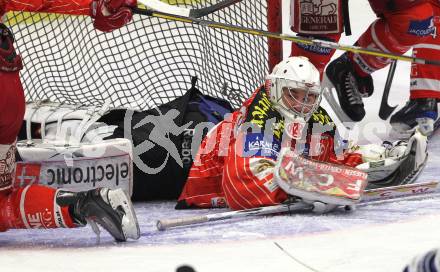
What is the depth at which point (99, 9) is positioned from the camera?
315 centimetres

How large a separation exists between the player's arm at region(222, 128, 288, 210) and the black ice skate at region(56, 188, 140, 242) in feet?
1.56

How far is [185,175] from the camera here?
3539 millimetres

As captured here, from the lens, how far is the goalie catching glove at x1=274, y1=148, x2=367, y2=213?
3027 mm

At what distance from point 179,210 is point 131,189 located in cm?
17

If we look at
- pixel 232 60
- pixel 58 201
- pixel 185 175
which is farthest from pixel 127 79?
pixel 58 201

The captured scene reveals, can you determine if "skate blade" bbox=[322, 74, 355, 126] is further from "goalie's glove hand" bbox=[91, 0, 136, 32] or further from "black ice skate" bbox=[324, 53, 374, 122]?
"goalie's glove hand" bbox=[91, 0, 136, 32]

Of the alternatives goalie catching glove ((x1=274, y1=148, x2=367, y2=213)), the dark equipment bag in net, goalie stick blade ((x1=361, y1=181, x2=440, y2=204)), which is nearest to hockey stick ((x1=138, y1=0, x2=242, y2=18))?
the dark equipment bag in net

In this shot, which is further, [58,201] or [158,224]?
[158,224]

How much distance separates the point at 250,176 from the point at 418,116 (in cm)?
112

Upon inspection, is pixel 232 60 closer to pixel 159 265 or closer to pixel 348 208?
pixel 348 208

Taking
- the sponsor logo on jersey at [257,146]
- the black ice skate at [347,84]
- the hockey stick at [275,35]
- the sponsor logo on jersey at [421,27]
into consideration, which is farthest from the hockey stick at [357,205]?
the black ice skate at [347,84]

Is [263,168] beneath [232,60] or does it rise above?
beneath

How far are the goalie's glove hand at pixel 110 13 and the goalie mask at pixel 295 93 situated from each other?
0.49m

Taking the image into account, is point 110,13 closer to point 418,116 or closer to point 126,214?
point 126,214
